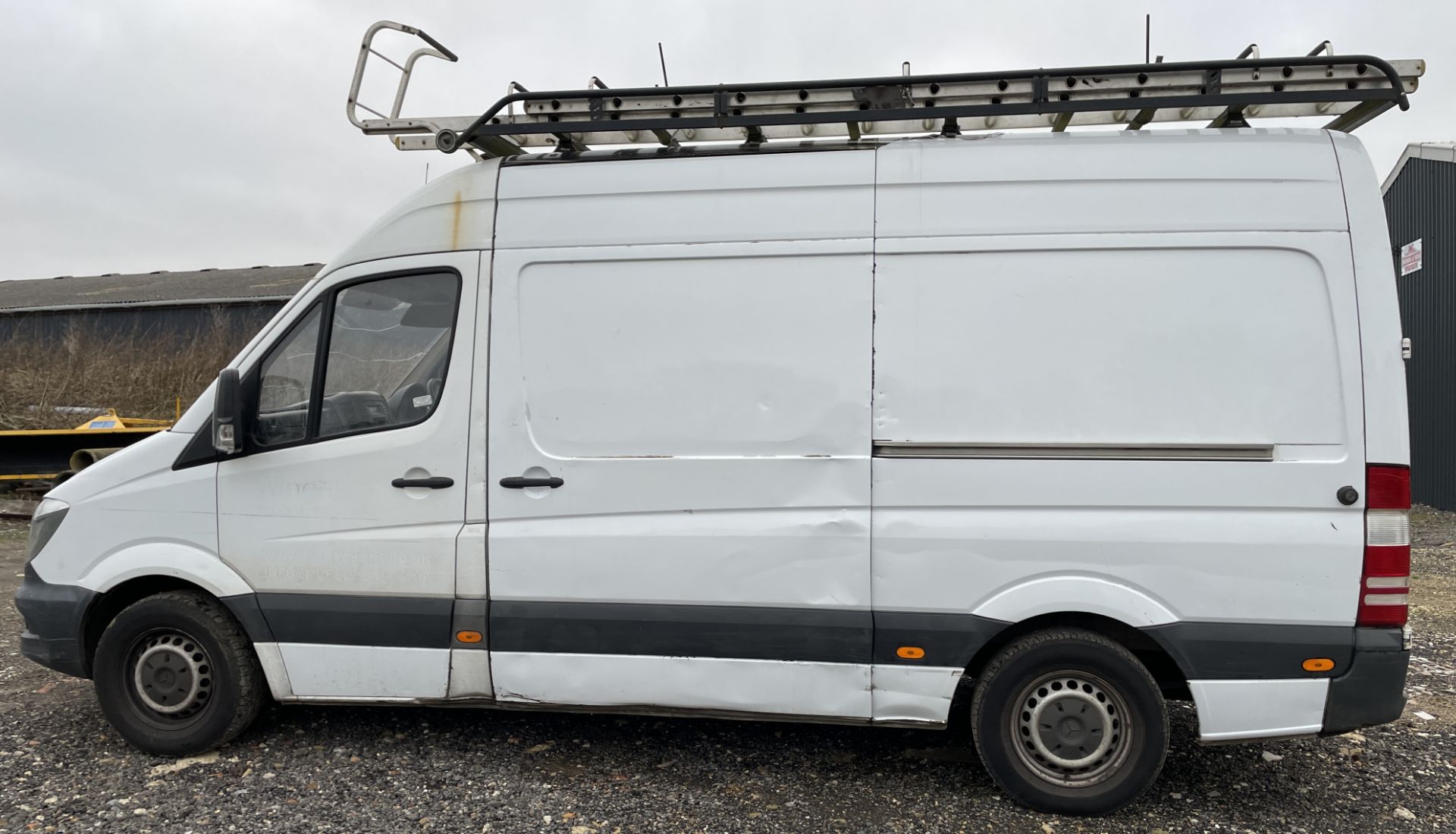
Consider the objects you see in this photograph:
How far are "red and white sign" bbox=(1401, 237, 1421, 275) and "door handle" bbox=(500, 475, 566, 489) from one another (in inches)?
540

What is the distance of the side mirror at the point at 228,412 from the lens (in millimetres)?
3752

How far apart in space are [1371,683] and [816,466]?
207cm

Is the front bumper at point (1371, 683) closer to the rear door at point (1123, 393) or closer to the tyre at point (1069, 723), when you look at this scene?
the rear door at point (1123, 393)

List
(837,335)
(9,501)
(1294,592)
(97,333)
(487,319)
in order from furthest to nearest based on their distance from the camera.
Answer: (97,333)
(9,501)
(487,319)
(837,335)
(1294,592)

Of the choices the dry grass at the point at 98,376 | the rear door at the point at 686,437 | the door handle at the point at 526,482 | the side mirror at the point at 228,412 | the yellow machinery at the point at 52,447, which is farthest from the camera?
the dry grass at the point at 98,376


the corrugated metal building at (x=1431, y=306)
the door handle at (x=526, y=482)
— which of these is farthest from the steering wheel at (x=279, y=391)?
the corrugated metal building at (x=1431, y=306)

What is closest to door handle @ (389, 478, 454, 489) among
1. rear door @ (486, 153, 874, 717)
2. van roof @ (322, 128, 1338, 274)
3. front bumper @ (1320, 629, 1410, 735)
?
rear door @ (486, 153, 874, 717)

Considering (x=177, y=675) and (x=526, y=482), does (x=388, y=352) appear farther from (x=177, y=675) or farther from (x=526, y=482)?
(x=177, y=675)

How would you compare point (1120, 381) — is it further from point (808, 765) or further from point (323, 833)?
point (323, 833)

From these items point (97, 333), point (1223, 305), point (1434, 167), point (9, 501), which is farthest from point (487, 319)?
point (97, 333)

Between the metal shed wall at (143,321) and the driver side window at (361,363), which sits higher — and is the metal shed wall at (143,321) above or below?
above

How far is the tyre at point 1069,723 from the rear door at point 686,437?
0.52 meters

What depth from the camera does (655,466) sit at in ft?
11.7

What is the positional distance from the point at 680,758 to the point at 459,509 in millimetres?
1430
